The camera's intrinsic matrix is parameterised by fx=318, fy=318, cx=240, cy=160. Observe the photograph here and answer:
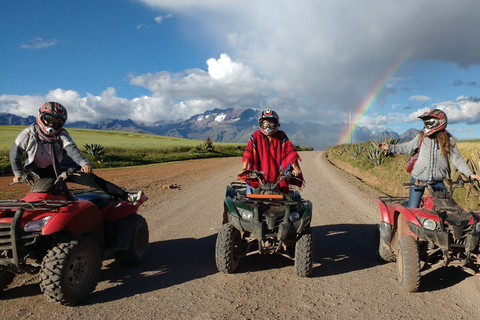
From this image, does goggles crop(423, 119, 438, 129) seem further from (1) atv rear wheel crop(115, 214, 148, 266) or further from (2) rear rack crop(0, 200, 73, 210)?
(2) rear rack crop(0, 200, 73, 210)

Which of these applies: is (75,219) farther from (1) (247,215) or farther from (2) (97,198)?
(1) (247,215)

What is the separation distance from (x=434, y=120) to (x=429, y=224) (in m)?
1.50

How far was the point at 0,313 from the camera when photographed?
330cm

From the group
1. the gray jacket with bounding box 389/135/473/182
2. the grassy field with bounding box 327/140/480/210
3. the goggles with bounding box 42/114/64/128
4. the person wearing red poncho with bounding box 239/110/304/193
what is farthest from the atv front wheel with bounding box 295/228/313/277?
the grassy field with bounding box 327/140/480/210

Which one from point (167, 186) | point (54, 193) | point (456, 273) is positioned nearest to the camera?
point (54, 193)

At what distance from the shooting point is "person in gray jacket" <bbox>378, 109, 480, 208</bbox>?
4.26m

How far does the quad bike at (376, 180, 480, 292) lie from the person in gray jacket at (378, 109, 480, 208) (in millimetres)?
199

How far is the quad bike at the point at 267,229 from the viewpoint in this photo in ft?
13.4

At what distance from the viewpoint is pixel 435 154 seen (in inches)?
170

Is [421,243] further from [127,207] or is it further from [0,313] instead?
[0,313]

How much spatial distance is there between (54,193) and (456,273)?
5.37m

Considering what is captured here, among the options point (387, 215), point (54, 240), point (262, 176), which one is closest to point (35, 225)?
point (54, 240)

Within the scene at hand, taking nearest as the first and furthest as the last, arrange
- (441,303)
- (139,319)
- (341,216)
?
(139,319)
(441,303)
(341,216)

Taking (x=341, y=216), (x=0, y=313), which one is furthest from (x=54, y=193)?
(x=341, y=216)
